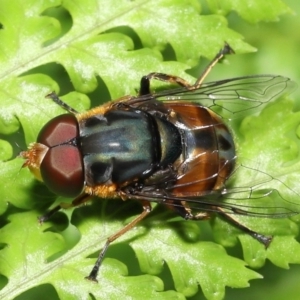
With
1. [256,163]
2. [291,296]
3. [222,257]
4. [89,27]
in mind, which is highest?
[89,27]

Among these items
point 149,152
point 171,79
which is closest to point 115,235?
point 149,152

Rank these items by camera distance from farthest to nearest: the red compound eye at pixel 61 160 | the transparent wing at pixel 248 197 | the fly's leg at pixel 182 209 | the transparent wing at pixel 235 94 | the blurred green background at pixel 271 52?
the blurred green background at pixel 271 52 < the transparent wing at pixel 235 94 < the fly's leg at pixel 182 209 < the transparent wing at pixel 248 197 < the red compound eye at pixel 61 160

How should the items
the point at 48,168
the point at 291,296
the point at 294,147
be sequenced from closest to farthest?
the point at 48,168 → the point at 294,147 → the point at 291,296

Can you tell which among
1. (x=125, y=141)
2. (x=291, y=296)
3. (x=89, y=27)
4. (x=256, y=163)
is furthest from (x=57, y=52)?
(x=291, y=296)

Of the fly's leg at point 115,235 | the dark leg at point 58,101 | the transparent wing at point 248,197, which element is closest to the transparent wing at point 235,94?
the transparent wing at point 248,197

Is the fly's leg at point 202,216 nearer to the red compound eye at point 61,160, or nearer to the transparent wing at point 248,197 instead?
the transparent wing at point 248,197

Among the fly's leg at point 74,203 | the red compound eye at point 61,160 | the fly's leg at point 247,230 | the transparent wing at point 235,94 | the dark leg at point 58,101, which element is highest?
the dark leg at point 58,101

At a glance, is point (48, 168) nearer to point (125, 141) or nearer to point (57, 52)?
point (125, 141)

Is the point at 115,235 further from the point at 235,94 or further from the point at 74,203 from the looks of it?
the point at 235,94
